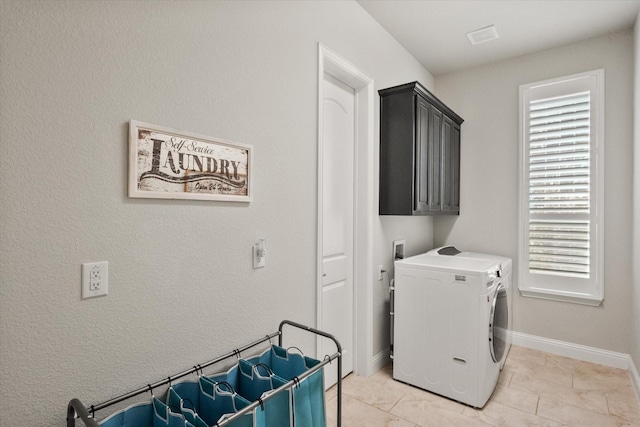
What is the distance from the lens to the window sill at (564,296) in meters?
2.94

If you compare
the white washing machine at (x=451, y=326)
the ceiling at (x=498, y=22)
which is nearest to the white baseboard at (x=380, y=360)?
the white washing machine at (x=451, y=326)

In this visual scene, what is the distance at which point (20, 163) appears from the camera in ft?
3.22

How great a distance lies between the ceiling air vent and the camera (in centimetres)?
280

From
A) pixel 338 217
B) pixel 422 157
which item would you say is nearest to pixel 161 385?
pixel 338 217

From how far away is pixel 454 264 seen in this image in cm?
243

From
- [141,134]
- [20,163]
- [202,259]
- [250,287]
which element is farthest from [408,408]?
[20,163]

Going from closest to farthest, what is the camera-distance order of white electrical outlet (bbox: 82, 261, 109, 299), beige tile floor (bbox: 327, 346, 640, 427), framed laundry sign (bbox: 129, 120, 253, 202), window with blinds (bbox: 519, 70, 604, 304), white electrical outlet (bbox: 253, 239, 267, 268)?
white electrical outlet (bbox: 82, 261, 109, 299) → framed laundry sign (bbox: 129, 120, 253, 202) → white electrical outlet (bbox: 253, 239, 267, 268) → beige tile floor (bbox: 327, 346, 640, 427) → window with blinds (bbox: 519, 70, 604, 304)

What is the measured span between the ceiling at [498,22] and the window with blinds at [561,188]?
1.29 feet

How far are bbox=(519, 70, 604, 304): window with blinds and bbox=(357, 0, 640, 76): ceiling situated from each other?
15.4 inches

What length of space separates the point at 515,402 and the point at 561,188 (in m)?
1.89

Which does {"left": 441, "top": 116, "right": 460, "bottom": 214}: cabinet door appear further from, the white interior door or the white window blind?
the white interior door

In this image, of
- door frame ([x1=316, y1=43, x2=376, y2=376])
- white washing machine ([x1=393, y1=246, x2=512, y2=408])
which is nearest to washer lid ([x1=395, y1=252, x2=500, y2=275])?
white washing machine ([x1=393, y1=246, x2=512, y2=408])

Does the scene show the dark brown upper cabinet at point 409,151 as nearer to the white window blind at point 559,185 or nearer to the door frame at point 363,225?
the door frame at point 363,225

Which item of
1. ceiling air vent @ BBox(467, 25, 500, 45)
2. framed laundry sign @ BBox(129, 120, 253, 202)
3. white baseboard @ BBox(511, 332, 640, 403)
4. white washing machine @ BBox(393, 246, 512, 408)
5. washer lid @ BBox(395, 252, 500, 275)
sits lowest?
white baseboard @ BBox(511, 332, 640, 403)
